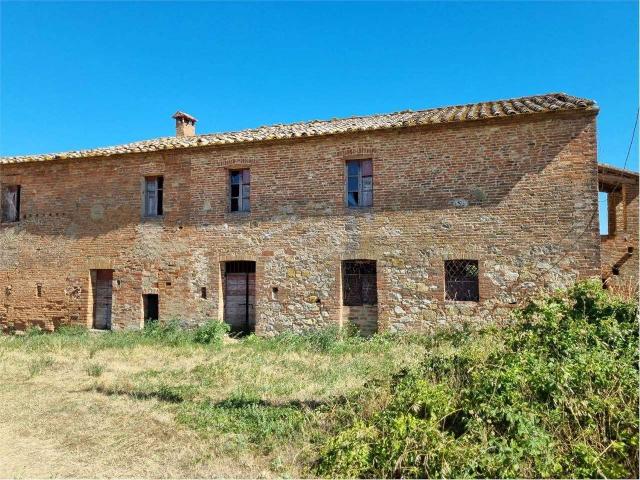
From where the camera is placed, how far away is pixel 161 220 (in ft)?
43.8

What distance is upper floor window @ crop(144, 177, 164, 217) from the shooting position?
1367cm

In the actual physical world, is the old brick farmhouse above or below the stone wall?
above

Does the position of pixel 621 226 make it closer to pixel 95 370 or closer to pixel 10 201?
pixel 95 370

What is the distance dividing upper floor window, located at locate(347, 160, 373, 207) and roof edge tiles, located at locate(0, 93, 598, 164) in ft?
3.03

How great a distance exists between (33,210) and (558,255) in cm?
1535

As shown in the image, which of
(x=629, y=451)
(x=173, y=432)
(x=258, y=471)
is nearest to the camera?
(x=629, y=451)

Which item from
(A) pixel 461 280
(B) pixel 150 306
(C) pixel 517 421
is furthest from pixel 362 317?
(C) pixel 517 421

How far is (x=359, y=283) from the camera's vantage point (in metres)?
11.8

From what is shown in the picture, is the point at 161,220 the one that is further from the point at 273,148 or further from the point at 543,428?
the point at 543,428

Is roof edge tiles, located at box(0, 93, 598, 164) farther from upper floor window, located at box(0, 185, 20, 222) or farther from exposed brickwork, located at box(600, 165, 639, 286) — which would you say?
exposed brickwork, located at box(600, 165, 639, 286)

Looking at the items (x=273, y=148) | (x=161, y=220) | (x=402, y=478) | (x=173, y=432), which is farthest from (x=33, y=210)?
(x=402, y=478)

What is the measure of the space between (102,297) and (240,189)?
5711 mm

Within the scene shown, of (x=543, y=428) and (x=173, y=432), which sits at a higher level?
(x=543, y=428)

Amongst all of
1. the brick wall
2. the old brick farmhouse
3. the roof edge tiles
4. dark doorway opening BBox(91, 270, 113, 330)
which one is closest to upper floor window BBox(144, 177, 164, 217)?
the old brick farmhouse
